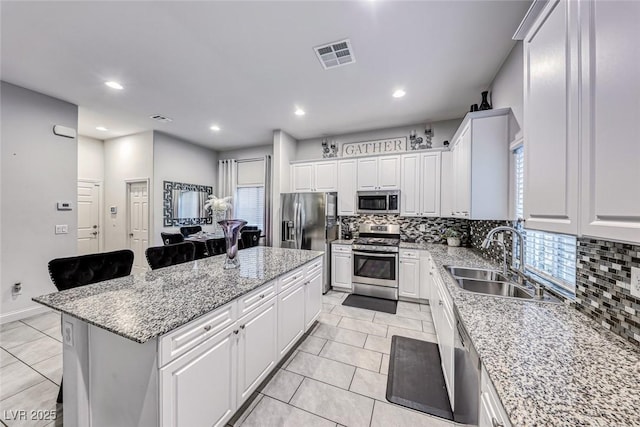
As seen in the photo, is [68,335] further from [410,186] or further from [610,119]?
[410,186]

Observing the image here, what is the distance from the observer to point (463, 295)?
1594mm

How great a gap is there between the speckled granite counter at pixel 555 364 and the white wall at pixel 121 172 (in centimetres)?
558

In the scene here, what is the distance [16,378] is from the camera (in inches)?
78.5

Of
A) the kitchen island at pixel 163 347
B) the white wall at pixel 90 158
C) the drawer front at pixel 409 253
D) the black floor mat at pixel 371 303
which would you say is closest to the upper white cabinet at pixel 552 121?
the kitchen island at pixel 163 347

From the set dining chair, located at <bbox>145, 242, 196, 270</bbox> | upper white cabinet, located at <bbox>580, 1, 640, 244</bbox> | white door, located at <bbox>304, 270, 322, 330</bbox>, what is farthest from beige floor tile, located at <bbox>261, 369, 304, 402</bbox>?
upper white cabinet, located at <bbox>580, 1, 640, 244</bbox>

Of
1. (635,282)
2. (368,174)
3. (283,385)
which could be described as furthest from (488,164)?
(283,385)

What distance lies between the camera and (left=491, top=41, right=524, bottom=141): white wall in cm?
208

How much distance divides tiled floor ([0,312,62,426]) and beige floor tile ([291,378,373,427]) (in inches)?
66.5

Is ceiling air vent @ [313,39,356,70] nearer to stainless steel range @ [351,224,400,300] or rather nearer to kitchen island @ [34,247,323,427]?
kitchen island @ [34,247,323,427]

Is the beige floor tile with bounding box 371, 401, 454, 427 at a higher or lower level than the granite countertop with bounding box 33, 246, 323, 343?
lower

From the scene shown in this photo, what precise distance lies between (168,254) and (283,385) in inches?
67.0

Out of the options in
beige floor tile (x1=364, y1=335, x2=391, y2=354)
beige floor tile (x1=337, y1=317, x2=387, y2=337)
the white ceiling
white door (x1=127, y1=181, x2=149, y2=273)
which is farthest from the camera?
white door (x1=127, y1=181, x2=149, y2=273)

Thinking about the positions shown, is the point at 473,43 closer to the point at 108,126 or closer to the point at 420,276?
the point at 420,276

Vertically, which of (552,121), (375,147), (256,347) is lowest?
(256,347)
